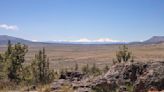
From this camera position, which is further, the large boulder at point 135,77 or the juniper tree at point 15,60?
the juniper tree at point 15,60

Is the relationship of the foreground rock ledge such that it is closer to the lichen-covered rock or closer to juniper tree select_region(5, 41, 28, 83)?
the lichen-covered rock

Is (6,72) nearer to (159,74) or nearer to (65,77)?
(65,77)

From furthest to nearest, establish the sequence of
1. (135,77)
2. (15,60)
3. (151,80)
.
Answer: (15,60) < (135,77) < (151,80)

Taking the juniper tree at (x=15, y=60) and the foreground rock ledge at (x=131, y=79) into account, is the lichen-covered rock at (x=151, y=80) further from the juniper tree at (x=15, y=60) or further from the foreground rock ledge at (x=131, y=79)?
the juniper tree at (x=15, y=60)

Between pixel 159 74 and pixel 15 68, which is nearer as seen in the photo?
pixel 159 74

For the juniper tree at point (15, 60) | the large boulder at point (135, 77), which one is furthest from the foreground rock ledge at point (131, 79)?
the juniper tree at point (15, 60)

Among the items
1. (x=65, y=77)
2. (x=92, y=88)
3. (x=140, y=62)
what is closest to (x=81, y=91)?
(x=92, y=88)

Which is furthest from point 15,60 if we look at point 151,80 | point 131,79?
point 151,80

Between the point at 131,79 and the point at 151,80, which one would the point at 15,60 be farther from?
the point at 151,80

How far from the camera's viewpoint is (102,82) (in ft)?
39.8

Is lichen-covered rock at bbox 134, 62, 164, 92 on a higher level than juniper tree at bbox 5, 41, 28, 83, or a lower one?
higher

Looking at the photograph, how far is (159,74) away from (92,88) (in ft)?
7.94

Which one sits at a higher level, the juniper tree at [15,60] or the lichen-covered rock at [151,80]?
the lichen-covered rock at [151,80]

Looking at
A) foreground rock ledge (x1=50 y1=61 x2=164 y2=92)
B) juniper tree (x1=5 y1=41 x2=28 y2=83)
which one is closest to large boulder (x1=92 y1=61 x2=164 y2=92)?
foreground rock ledge (x1=50 y1=61 x2=164 y2=92)
